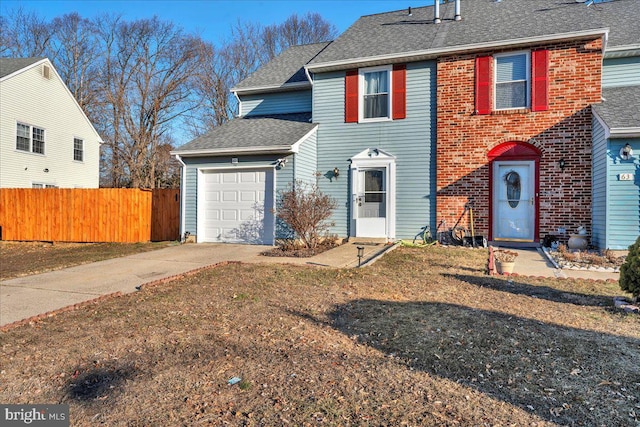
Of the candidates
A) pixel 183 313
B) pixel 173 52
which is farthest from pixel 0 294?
pixel 173 52

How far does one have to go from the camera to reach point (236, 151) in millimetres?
11000

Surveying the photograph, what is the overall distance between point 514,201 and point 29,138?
64.6ft

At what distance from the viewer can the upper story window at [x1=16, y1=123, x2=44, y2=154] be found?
57.0 ft

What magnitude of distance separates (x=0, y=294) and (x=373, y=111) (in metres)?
9.36

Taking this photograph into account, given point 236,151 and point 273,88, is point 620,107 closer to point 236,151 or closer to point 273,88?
point 236,151

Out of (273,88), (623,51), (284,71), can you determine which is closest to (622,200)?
(623,51)

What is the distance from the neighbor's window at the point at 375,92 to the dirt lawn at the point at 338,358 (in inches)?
273

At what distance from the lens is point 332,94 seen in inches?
471

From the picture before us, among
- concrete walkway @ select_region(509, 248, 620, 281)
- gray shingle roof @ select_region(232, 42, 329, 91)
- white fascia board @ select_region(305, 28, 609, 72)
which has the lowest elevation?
concrete walkway @ select_region(509, 248, 620, 281)

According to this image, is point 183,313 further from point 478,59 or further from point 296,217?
point 478,59

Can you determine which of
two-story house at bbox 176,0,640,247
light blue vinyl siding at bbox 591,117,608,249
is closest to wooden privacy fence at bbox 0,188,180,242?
two-story house at bbox 176,0,640,247

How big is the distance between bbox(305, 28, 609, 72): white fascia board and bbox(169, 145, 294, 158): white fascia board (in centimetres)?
301

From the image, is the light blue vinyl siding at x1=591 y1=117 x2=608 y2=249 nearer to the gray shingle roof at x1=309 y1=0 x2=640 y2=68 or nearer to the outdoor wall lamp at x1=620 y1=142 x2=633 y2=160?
the outdoor wall lamp at x1=620 y1=142 x2=633 y2=160

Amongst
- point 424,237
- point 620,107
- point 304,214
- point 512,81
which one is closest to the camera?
point 620,107
